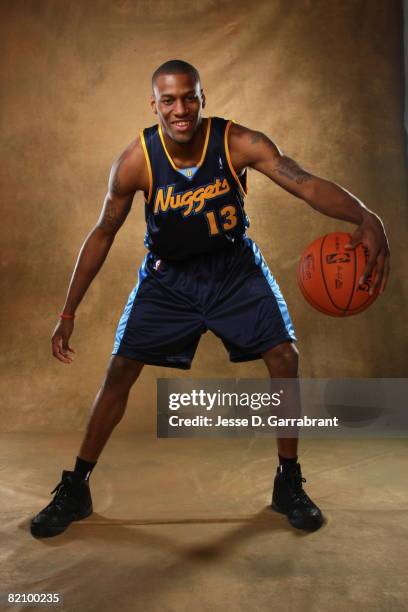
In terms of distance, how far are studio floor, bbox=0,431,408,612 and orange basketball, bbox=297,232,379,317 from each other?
2.55 ft

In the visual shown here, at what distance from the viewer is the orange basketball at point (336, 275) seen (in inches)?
98.5

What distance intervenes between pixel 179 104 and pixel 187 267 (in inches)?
23.8

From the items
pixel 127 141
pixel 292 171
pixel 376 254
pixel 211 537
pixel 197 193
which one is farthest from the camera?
pixel 127 141

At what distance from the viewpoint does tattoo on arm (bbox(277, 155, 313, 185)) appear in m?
2.31

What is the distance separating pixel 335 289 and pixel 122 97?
2.31 m

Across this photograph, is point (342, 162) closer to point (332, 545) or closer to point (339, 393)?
point (339, 393)

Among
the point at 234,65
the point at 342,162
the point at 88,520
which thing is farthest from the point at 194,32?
the point at 88,520

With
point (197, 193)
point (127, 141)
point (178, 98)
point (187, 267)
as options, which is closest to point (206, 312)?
point (187, 267)

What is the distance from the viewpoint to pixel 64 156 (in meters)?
4.21

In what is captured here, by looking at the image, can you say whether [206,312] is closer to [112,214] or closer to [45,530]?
[112,214]

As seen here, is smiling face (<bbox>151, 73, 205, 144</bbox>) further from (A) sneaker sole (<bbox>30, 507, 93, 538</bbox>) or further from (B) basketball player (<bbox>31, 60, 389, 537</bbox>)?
(A) sneaker sole (<bbox>30, 507, 93, 538</bbox>)

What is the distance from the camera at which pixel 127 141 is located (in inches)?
165

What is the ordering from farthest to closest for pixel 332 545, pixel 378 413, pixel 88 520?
pixel 378 413, pixel 88 520, pixel 332 545

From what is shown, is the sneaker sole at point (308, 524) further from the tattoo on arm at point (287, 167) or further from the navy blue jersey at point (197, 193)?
the tattoo on arm at point (287, 167)
